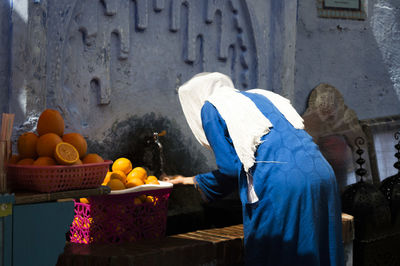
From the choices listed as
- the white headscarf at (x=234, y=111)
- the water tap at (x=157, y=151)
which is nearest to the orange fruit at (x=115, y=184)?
the white headscarf at (x=234, y=111)

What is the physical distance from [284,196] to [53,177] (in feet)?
2.96

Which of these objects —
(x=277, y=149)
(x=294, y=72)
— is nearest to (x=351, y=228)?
(x=277, y=149)

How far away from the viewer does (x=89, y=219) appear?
2355mm

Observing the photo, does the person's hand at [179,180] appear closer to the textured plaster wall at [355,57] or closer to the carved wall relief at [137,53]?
the carved wall relief at [137,53]

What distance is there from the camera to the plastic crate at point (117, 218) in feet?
7.66

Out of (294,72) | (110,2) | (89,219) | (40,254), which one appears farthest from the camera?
(294,72)

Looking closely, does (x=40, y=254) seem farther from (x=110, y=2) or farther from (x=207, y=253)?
(x=110, y=2)

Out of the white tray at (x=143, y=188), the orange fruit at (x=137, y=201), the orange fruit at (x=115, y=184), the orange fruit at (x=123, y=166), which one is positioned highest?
the orange fruit at (x=123, y=166)

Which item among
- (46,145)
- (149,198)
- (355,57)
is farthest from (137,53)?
(355,57)

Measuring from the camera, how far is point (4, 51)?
2.55 m

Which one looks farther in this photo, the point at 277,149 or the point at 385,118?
the point at 385,118

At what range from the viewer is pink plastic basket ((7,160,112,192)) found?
1717 millimetres

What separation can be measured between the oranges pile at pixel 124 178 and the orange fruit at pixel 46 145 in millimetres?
556

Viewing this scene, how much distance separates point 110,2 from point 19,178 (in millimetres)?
1526
